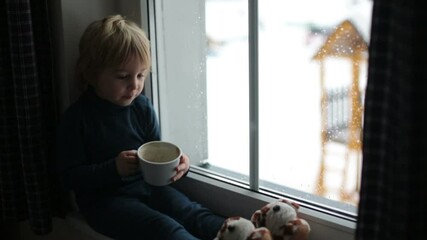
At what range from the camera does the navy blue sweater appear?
4.43ft

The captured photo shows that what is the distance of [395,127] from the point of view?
797mm

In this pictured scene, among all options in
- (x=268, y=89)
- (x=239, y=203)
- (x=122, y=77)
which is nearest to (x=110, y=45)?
(x=122, y=77)

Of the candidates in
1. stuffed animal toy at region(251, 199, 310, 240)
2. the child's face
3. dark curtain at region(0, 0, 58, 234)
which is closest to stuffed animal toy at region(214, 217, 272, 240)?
stuffed animal toy at region(251, 199, 310, 240)

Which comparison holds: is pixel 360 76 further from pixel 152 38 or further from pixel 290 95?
pixel 152 38

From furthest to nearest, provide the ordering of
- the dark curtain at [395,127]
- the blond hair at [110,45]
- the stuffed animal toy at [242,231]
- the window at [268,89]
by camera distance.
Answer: the blond hair at [110,45]
the window at [268,89]
the stuffed animal toy at [242,231]
the dark curtain at [395,127]

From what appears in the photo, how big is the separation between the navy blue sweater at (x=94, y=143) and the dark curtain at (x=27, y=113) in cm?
11

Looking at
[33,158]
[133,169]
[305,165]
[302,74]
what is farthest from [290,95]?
[33,158]

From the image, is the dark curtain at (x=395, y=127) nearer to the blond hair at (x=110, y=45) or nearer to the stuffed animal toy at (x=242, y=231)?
the stuffed animal toy at (x=242, y=231)

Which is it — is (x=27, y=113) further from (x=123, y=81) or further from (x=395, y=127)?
(x=395, y=127)

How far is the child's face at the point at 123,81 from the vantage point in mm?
1338

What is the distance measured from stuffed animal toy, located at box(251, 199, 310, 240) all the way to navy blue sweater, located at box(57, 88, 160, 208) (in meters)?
0.38

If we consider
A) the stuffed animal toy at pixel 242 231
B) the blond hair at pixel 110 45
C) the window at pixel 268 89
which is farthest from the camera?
the blond hair at pixel 110 45

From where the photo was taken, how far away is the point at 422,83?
755 mm

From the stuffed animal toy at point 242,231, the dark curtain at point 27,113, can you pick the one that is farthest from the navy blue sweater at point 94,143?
the stuffed animal toy at point 242,231
